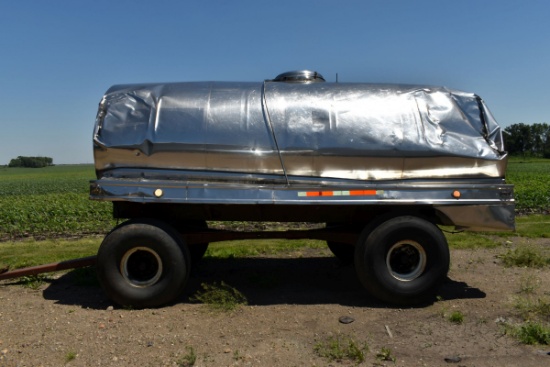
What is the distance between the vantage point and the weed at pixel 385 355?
428 centimetres

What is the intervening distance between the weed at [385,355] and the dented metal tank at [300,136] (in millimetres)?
2145

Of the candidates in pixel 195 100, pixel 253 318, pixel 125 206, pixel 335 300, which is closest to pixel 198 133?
pixel 195 100

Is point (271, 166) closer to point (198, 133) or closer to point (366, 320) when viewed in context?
point (198, 133)

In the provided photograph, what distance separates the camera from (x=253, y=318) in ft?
17.8

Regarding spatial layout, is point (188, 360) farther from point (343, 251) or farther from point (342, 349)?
point (343, 251)

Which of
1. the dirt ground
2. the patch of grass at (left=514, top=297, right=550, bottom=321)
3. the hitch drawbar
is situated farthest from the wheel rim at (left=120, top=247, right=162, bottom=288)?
the patch of grass at (left=514, top=297, right=550, bottom=321)

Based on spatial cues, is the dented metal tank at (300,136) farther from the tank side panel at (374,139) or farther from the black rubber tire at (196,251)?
the black rubber tire at (196,251)

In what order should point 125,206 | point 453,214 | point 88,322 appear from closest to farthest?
point 88,322 < point 453,214 < point 125,206

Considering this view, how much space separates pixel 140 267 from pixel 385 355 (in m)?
3.04

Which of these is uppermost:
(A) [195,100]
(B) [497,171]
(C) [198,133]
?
(A) [195,100]

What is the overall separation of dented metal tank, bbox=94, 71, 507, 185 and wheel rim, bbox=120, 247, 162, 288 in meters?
0.99

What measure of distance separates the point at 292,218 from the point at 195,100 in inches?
72.4

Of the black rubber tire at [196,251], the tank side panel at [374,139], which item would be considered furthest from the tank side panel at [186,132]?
the black rubber tire at [196,251]

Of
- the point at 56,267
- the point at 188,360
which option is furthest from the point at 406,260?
the point at 56,267
